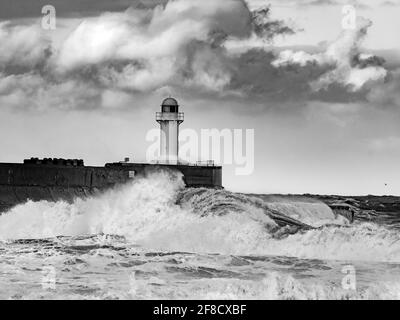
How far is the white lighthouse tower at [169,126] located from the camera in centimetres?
3262

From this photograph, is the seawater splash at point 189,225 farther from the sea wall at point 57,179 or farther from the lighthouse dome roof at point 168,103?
the lighthouse dome roof at point 168,103

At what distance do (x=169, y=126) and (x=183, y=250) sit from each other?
9678mm

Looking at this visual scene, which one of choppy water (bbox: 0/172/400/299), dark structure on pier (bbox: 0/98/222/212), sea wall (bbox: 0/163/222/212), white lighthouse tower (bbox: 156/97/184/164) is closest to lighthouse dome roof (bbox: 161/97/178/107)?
white lighthouse tower (bbox: 156/97/184/164)

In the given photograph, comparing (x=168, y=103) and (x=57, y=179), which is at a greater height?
(x=168, y=103)

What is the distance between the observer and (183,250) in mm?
23859

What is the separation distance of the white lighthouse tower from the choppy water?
1.80 metres

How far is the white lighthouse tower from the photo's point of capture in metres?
32.6

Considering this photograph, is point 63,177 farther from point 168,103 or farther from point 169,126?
point 168,103

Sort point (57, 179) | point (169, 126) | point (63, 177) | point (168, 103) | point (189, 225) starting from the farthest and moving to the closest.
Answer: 1. point (168, 103)
2. point (169, 126)
3. point (63, 177)
4. point (57, 179)
5. point (189, 225)

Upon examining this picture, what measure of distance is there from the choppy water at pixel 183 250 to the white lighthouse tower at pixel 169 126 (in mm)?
1802

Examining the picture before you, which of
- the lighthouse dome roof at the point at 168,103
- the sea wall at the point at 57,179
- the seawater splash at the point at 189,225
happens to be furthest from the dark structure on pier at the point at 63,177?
the lighthouse dome roof at the point at 168,103

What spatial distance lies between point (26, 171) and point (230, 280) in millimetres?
11677

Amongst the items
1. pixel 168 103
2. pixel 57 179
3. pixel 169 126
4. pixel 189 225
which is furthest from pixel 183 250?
pixel 168 103
